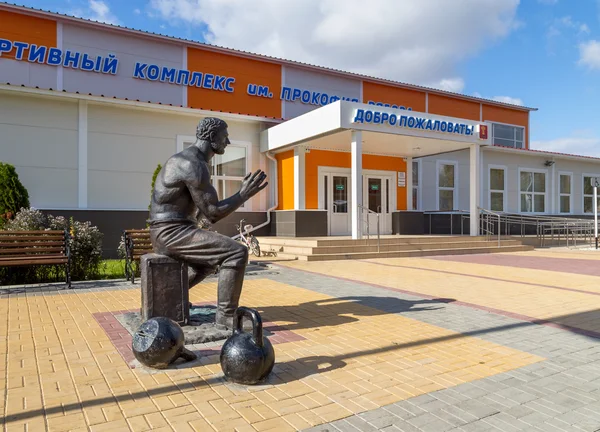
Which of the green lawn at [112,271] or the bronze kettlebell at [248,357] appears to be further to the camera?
the green lawn at [112,271]

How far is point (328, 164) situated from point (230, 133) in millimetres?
3652

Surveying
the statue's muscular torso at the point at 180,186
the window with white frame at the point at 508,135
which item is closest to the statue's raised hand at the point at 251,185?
the statue's muscular torso at the point at 180,186

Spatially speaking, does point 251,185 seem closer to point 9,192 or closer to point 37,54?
point 9,192

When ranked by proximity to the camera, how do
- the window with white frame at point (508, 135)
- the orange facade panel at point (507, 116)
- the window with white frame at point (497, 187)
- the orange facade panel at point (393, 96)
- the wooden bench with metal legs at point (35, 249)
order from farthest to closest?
the window with white frame at point (508, 135)
the orange facade panel at point (507, 116)
the window with white frame at point (497, 187)
the orange facade panel at point (393, 96)
the wooden bench with metal legs at point (35, 249)

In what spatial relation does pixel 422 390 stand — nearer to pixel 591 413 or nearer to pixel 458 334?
pixel 591 413

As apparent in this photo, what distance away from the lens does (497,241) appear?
15.9 m

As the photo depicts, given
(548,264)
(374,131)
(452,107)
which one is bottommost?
(548,264)

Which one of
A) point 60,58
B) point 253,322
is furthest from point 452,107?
point 253,322

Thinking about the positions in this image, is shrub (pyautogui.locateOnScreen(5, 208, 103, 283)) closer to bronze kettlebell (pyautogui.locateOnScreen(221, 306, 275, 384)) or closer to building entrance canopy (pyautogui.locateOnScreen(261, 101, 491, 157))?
bronze kettlebell (pyautogui.locateOnScreen(221, 306, 275, 384))

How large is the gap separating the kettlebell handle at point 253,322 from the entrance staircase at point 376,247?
27.7ft

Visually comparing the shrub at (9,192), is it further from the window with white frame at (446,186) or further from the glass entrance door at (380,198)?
the window with white frame at (446,186)

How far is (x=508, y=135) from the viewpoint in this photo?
88.4 feet

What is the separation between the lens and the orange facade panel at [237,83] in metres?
17.7

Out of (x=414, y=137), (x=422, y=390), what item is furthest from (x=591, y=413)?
(x=414, y=137)
